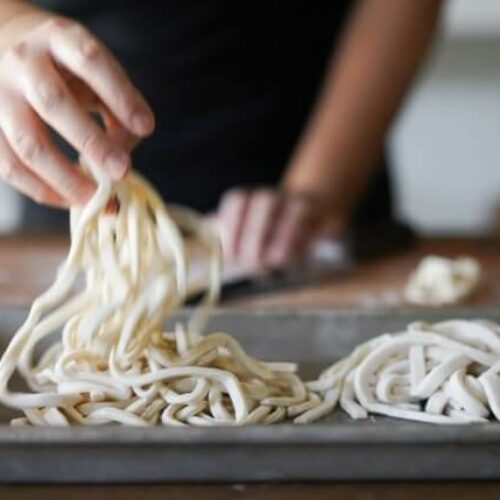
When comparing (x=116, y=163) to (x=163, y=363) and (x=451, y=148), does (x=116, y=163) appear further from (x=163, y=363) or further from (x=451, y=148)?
(x=451, y=148)

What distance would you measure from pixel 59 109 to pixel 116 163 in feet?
0.15

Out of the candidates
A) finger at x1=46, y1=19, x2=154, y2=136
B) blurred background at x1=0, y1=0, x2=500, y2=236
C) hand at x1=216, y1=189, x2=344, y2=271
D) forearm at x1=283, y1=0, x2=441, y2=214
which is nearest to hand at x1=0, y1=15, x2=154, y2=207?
finger at x1=46, y1=19, x2=154, y2=136

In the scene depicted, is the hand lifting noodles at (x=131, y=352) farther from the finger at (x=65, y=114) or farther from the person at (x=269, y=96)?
the person at (x=269, y=96)

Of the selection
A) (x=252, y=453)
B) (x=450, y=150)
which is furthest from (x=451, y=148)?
(x=252, y=453)

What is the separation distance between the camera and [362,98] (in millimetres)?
1427

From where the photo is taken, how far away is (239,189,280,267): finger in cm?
126

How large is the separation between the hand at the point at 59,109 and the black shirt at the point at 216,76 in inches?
27.0

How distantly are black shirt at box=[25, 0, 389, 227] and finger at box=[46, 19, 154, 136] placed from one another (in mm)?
703

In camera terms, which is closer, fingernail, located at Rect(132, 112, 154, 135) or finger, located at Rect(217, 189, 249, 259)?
fingernail, located at Rect(132, 112, 154, 135)

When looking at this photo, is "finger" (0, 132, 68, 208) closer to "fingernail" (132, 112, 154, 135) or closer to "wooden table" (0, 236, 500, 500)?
"fingernail" (132, 112, 154, 135)

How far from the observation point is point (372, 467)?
2.07ft

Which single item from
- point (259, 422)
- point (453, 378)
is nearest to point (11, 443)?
point (259, 422)

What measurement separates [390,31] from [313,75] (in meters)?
0.12

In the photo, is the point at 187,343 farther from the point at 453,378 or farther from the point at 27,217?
the point at 27,217
